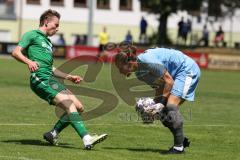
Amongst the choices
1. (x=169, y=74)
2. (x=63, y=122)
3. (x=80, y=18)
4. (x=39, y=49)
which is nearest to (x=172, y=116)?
(x=169, y=74)

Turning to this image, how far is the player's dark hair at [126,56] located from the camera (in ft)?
37.8

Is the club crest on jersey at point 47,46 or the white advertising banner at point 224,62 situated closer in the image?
the club crest on jersey at point 47,46

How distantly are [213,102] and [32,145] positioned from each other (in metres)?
12.6

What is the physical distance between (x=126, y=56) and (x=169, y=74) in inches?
28.7

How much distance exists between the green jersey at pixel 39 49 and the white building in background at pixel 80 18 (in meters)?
58.1

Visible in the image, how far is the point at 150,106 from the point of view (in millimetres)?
11875

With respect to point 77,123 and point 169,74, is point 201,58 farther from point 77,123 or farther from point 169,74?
point 77,123

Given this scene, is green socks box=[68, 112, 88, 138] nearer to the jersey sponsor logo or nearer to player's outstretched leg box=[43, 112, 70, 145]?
player's outstretched leg box=[43, 112, 70, 145]

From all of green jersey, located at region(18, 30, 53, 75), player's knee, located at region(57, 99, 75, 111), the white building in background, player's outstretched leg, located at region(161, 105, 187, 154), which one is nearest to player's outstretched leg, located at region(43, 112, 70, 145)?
player's knee, located at region(57, 99, 75, 111)

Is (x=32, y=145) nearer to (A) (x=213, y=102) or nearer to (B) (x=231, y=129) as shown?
(B) (x=231, y=129)

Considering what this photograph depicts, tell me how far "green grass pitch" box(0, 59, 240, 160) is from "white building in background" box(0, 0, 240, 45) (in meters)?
48.7

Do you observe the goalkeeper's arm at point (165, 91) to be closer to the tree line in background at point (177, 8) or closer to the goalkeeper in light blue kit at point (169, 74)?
the goalkeeper in light blue kit at point (169, 74)

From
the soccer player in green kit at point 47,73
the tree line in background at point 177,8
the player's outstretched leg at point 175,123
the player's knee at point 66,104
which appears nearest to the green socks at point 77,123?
the soccer player in green kit at point 47,73

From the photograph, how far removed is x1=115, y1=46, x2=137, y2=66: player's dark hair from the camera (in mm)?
11523
